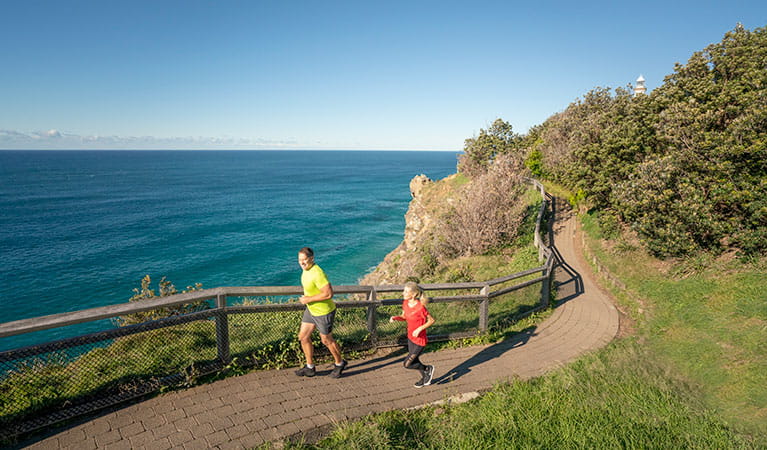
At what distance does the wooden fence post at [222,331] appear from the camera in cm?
580

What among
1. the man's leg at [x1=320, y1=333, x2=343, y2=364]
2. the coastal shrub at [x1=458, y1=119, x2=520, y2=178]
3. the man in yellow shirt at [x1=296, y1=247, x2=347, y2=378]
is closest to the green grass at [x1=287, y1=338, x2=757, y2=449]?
the man's leg at [x1=320, y1=333, x2=343, y2=364]

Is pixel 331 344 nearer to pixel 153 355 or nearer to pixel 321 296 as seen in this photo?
pixel 321 296

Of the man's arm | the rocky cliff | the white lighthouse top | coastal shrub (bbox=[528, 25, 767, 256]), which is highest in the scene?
the white lighthouse top

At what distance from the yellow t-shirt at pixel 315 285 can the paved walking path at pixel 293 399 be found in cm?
113

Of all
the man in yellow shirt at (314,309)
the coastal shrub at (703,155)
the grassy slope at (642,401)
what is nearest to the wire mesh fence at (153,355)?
the man in yellow shirt at (314,309)

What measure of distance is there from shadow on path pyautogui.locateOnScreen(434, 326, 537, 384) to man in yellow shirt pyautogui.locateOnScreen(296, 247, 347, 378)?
1843mm

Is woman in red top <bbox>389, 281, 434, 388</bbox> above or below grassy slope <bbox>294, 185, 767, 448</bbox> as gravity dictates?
Answer: above

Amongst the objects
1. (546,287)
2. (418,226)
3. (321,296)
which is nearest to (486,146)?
(418,226)

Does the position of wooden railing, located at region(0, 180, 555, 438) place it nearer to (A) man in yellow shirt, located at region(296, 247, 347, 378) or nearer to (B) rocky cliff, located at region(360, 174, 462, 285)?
(A) man in yellow shirt, located at region(296, 247, 347, 378)

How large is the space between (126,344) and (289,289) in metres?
2.23

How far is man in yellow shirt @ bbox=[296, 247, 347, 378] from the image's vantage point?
565 centimetres

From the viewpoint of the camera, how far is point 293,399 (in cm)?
547

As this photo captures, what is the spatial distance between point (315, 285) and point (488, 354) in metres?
4.05

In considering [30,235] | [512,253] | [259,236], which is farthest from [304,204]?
[512,253]
